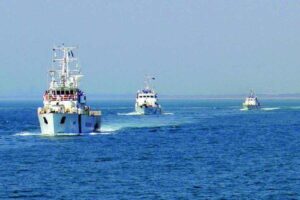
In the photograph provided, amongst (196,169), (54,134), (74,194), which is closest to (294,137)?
(54,134)

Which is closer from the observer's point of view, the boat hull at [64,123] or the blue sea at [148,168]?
the blue sea at [148,168]

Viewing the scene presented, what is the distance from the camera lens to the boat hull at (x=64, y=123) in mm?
112312

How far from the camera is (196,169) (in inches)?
2889

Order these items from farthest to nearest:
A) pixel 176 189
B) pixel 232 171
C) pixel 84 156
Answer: pixel 84 156 < pixel 232 171 < pixel 176 189

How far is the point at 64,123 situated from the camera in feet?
370

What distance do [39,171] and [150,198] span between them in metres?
17.6

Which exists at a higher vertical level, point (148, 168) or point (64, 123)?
point (64, 123)

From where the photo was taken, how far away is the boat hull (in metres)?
112

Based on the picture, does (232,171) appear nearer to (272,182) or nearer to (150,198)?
(272,182)

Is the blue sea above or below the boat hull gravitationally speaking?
below

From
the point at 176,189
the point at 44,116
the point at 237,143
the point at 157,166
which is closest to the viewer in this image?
the point at 176,189

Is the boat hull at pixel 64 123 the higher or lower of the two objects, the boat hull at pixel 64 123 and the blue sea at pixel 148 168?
the higher

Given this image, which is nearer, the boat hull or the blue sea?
the blue sea

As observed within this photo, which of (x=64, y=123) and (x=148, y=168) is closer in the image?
(x=148, y=168)
